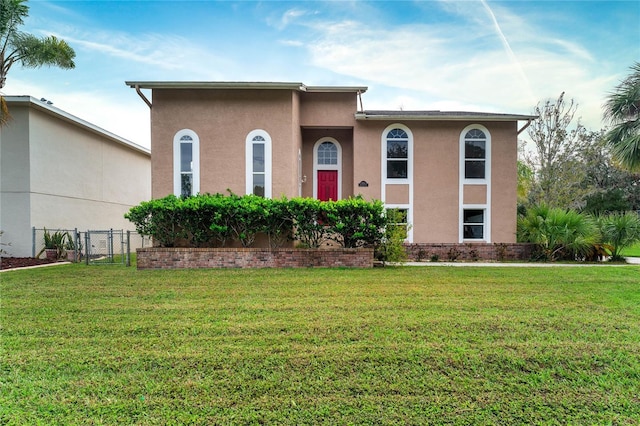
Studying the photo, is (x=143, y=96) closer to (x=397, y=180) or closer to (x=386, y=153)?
(x=386, y=153)

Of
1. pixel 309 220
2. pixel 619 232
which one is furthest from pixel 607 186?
pixel 309 220

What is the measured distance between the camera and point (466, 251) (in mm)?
12789

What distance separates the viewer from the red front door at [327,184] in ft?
48.5

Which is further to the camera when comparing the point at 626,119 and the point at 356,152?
the point at 356,152

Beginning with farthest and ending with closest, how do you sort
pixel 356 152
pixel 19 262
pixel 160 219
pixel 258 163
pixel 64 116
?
1. pixel 64 116
2. pixel 356 152
3. pixel 258 163
4. pixel 19 262
5. pixel 160 219

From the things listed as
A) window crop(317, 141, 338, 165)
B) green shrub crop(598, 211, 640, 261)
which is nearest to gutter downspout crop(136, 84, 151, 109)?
window crop(317, 141, 338, 165)

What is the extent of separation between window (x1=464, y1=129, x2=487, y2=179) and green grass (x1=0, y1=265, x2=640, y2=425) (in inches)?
309

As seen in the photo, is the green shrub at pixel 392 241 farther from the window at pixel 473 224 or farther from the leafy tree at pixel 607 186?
the leafy tree at pixel 607 186

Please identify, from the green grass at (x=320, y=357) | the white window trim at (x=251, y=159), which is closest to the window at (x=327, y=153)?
the white window trim at (x=251, y=159)

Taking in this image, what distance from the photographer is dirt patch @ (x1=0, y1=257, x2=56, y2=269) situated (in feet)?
37.6

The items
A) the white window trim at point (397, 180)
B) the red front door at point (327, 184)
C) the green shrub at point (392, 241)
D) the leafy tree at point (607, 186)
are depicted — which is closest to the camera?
the green shrub at point (392, 241)

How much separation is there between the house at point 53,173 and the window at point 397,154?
14.2m

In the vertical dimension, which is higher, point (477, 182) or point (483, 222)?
point (477, 182)

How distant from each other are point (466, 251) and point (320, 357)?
424 inches
